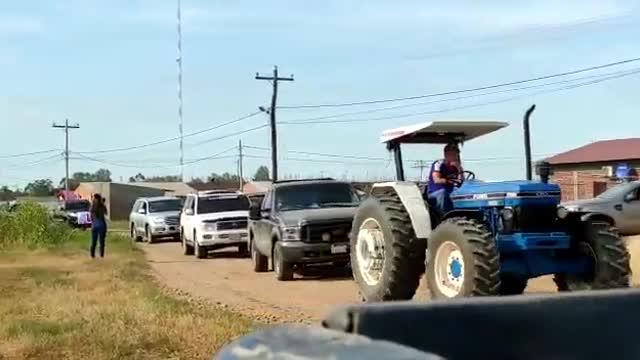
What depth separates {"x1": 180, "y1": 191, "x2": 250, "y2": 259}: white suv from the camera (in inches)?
1013

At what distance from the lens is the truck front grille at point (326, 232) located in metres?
17.4

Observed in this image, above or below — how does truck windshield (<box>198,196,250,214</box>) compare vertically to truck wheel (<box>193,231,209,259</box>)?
above

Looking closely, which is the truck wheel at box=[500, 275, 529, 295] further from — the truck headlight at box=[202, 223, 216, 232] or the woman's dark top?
the woman's dark top

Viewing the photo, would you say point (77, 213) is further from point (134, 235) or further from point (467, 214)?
point (467, 214)

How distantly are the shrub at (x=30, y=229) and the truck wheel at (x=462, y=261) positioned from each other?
22812 mm

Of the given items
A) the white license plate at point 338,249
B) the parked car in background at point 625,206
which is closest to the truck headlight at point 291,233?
the white license plate at point 338,249

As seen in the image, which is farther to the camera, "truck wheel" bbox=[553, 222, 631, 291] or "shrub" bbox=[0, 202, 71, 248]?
"shrub" bbox=[0, 202, 71, 248]

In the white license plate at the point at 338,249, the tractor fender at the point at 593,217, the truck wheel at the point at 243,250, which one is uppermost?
the tractor fender at the point at 593,217

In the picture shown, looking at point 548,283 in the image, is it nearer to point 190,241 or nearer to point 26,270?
point 26,270

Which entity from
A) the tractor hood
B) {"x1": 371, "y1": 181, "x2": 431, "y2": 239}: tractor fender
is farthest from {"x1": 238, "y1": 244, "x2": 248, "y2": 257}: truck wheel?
the tractor hood

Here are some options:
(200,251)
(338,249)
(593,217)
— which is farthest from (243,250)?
(593,217)

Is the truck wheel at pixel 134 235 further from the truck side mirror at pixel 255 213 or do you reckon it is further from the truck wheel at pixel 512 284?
the truck wheel at pixel 512 284

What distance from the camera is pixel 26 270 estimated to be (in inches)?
879

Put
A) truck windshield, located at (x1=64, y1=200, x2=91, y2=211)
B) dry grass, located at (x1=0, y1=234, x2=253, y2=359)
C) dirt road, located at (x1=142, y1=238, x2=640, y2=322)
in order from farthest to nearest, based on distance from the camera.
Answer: truck windshield, located at (x1=64, y1=200, x2=91, y2=211) < dirt road, located at (x1=142, y1=238, x2=640, y2=322) < dry grass, located at (x1=0, y1=234, x2=253, y2=359)
